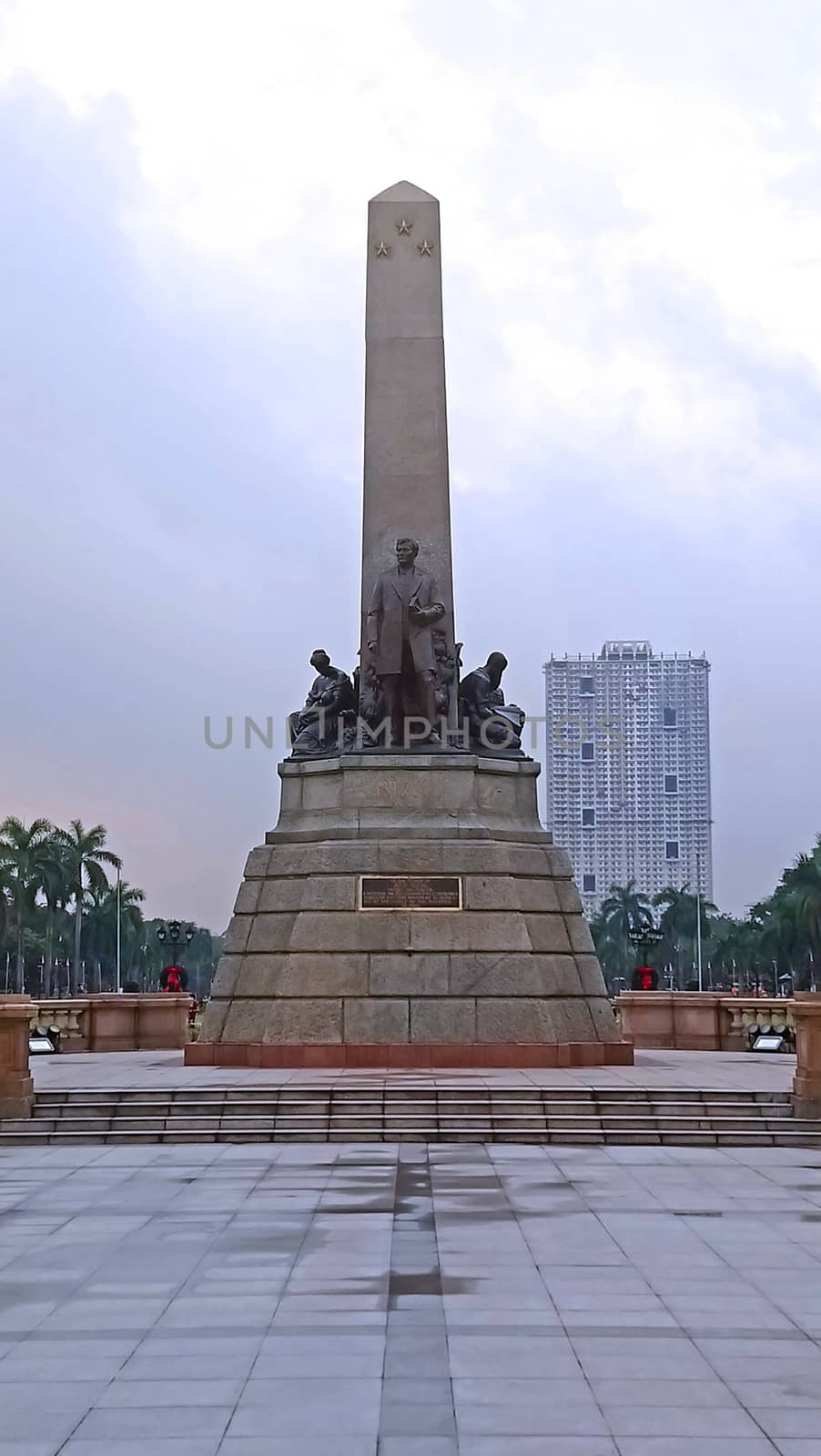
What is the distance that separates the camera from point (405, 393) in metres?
24.0

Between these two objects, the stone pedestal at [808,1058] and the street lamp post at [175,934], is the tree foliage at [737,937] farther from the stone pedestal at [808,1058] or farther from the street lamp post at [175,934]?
the stone pedestal at [808,1058]

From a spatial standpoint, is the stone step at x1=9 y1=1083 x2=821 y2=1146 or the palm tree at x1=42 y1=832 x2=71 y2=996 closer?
the stone step at x1=9 y1=1083 x2=821 y2=1146

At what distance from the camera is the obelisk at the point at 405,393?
929 inches

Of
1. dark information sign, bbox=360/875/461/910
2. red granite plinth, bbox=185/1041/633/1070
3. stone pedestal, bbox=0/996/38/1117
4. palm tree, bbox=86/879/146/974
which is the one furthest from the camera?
palm tree, bbox=86/879/146/974

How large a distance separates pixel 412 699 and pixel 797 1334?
50.5 feet

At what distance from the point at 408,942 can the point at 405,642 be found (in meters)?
4.67

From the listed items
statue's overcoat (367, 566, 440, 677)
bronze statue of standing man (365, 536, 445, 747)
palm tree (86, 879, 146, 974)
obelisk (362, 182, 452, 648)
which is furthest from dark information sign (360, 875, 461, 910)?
palm tree (86, 879, 146, 974)

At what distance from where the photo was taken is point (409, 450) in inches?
936

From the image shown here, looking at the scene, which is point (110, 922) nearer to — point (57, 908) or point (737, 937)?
point (57, 908)

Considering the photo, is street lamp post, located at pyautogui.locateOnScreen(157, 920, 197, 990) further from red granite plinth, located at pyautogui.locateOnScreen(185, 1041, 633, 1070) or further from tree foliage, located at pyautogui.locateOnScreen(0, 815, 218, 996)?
tree foliage, located at pyautogui.locateOnScreen(0, 815, 218, 996)

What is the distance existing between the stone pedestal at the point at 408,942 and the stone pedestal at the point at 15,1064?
432cm

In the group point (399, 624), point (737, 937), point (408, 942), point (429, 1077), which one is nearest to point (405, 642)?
point (399, 624)

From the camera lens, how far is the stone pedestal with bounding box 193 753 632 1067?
66.1 ft

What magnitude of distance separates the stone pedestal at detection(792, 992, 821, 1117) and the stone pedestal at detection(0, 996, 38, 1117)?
26.8 feet
